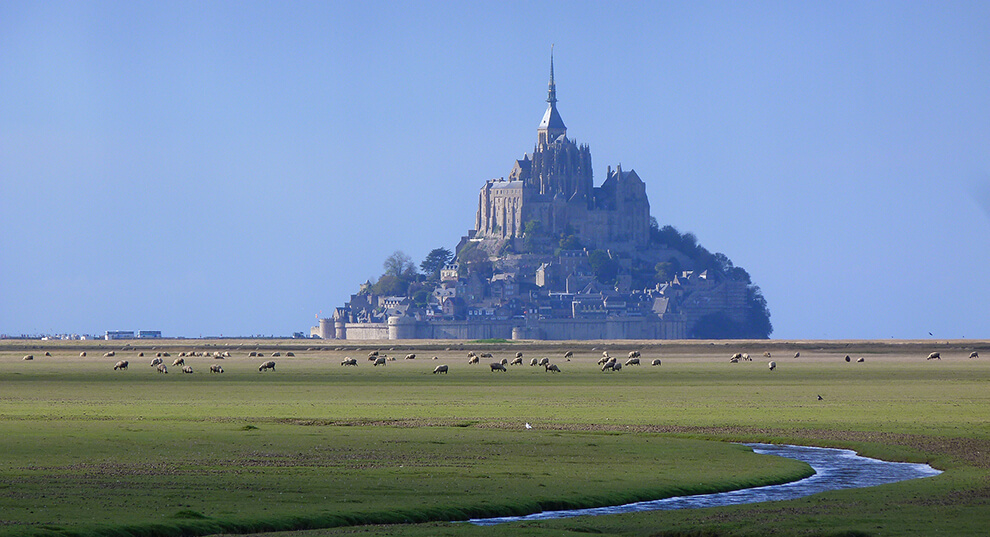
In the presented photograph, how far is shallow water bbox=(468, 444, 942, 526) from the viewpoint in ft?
90.2

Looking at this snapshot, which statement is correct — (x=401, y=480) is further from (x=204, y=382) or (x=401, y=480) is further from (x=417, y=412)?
(x=204, y=382)

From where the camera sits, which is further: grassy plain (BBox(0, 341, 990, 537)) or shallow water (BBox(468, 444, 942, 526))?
shallow water (BBox(468, 444, 942, 526))

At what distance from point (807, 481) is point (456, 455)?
893 centimetres

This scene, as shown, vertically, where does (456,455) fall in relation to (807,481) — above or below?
above

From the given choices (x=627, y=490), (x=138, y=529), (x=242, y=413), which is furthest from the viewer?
(x=242, y=413)

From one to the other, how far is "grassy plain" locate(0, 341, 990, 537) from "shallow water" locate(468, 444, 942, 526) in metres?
0.49

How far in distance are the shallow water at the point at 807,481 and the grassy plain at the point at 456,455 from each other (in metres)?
0.49

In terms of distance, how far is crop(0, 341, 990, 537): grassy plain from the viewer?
24688 millimetres

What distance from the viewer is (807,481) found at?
105 ft

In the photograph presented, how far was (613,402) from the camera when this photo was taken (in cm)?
5703

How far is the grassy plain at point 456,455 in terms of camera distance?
972 inches

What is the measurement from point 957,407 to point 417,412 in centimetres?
2089

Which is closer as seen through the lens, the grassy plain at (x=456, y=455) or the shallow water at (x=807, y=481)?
the grassy plain at (x=456, y=455)

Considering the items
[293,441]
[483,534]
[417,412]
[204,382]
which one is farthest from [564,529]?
[204,382]
